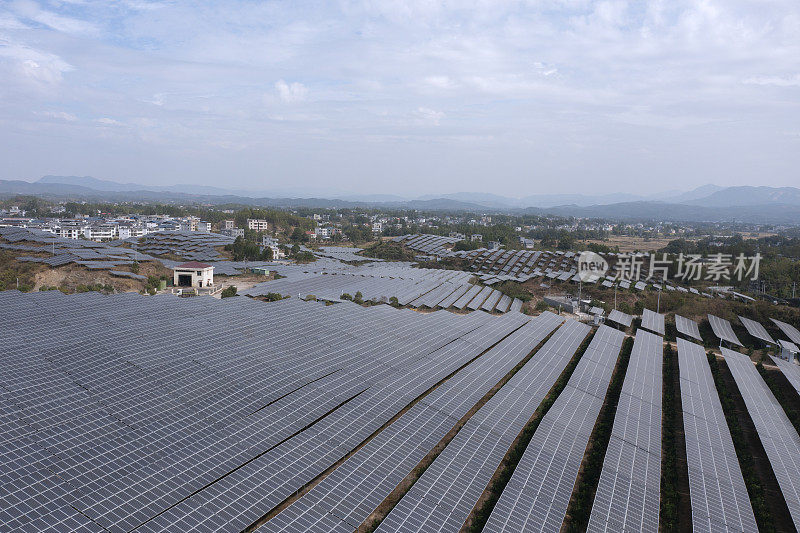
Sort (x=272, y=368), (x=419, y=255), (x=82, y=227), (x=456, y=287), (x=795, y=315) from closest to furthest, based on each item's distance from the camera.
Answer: (x=272, y=368) → (x=795, y=315) → (x=456, y=287) → (x=419, y=255) → (x=82, y=227)

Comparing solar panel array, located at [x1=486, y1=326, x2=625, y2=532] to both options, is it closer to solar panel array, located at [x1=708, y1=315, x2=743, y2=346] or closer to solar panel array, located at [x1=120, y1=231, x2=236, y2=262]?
solar panel array, located at [x1=708, y1=315, x2=743, y2=346]

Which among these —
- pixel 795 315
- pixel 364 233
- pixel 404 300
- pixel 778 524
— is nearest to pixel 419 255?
pixel 364 233

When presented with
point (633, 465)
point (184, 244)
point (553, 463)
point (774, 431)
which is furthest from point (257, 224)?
point (774, 431)

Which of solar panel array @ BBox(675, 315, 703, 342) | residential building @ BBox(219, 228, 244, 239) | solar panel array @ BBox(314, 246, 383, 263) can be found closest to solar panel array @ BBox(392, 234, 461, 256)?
solar panel array @ BBox(314, 246, 383, 263)

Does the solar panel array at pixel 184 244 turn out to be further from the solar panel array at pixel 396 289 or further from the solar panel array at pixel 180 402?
the solar panel array at pixel 180 402

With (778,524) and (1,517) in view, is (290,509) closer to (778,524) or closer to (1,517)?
(1,517)

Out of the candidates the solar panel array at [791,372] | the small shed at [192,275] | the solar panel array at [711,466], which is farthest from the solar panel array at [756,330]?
the small shed at [192,275]

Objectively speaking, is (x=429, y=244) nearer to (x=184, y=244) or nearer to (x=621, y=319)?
(x=184, y=244)
